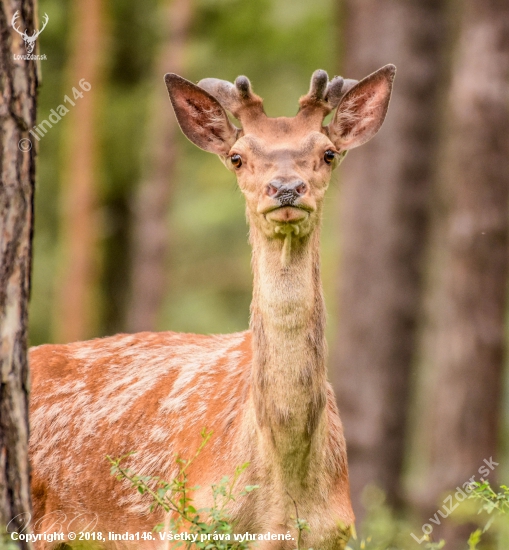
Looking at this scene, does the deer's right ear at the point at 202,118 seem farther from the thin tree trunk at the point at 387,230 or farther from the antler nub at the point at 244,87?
the thin tree trunk at the point at 387,230

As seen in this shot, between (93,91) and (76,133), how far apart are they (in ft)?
2.80

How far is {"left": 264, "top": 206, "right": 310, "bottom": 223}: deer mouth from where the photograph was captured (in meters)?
6.13

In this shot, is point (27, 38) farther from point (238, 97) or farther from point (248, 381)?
point (248, 381)

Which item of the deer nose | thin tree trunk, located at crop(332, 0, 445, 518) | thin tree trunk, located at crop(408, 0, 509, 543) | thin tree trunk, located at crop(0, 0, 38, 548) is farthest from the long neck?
thin tree trunk, located at crop(332, 0, 445, 518)

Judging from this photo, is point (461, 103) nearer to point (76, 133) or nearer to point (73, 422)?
point (73, 422)

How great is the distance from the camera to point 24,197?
530 centimetres

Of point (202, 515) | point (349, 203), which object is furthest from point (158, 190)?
point (202, 515)

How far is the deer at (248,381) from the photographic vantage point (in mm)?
6234

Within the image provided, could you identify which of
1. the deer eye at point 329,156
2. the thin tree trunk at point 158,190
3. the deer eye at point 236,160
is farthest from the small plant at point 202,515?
the thin tree trunk at point 158,190

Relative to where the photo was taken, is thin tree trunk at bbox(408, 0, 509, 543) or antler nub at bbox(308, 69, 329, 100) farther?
thin tree trunk at bbox(408, 0, 509, 543)

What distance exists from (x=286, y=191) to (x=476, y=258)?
6968mm

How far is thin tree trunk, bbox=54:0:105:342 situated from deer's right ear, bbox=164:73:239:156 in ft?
39.2

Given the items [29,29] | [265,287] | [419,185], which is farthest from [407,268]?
[29,29]

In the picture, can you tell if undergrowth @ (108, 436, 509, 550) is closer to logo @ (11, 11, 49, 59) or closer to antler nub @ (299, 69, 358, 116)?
logo @ (11, 11, 49, 59)
